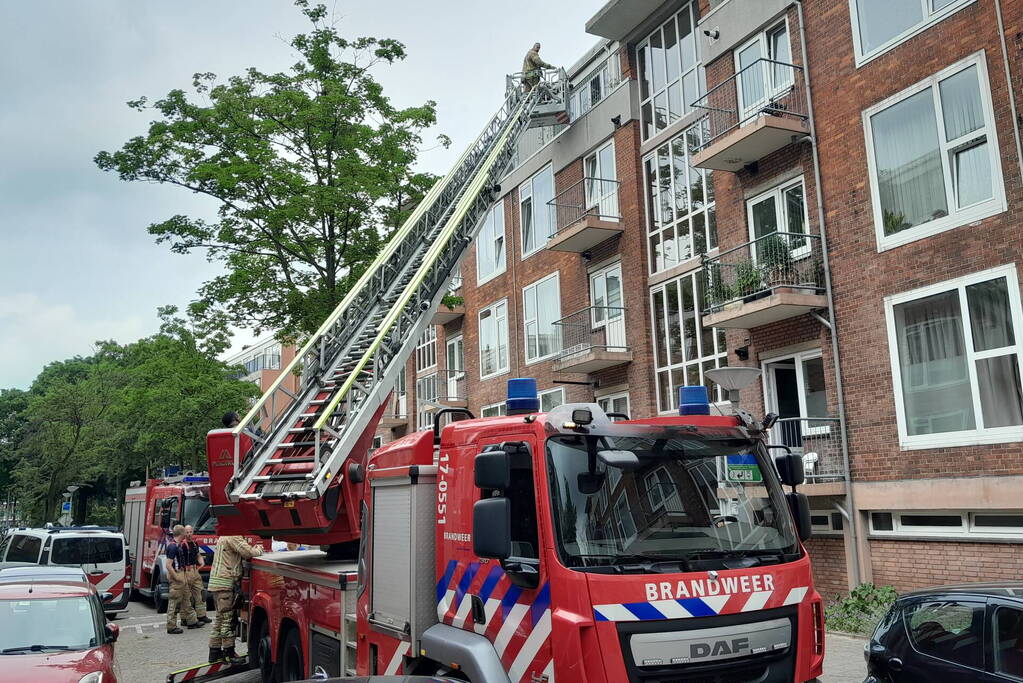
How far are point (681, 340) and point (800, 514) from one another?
42.0 feet

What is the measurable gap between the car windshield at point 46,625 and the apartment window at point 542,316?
50.8 feet

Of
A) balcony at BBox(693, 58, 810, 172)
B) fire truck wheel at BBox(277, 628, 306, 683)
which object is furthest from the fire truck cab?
balcony at BBox(693, 58, 810, 172)

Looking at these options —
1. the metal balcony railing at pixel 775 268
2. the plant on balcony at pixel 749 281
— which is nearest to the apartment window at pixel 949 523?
the metal balcony railing at pixel 775 268

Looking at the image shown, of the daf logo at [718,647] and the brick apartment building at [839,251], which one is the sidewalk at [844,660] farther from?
the daf logo at [718,647]

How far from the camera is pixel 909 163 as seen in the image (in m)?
12.7

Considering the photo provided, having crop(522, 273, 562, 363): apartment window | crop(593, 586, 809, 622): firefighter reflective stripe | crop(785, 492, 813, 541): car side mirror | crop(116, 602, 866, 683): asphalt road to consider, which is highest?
crop(522, 273, 562, 363): apartment window

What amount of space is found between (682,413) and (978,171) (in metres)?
8.64

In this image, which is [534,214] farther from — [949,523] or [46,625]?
[46,625]

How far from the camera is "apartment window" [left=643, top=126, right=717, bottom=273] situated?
1773cm

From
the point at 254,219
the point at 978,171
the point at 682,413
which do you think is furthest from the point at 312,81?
the point at 682,413

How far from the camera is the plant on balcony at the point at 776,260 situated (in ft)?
46.8

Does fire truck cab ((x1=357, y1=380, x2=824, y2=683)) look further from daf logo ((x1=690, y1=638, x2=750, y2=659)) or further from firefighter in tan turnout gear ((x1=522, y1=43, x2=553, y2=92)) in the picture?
firefighter in tan turnout gear ((x1=522, y1=43, x2=553, y2=92))

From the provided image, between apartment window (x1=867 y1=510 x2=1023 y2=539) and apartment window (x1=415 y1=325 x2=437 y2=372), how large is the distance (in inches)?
805

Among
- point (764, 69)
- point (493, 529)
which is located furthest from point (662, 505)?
point (764, 69)
